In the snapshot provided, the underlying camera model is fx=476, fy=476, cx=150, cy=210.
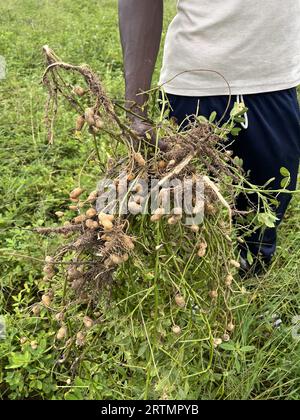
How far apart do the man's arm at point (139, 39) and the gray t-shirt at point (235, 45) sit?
247 millimetres

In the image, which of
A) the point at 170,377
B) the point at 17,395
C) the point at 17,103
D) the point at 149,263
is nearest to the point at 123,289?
the point at 149,263

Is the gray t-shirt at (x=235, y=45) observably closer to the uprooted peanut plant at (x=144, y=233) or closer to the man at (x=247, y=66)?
the man at (x=247, y=66)

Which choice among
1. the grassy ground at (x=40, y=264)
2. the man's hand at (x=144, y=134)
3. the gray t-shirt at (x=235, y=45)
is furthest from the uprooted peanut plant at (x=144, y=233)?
the gray t-shirt at (x=235, y=45)

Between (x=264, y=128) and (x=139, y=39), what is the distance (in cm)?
51

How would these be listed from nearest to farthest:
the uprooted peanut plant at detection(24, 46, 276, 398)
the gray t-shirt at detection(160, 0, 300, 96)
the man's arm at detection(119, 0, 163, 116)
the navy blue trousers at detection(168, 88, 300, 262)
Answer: the uprooted peanut plant at detection(24, 46, 276, 398), the man's arm at detection(119, 0, 163, 116), the gray t-shirt at detection(160, 0, 300, 96), the navy blue trousers at detection(168, 88, 300, 262)

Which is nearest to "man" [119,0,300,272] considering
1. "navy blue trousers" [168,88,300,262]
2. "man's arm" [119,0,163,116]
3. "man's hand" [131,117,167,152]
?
"navy blue trousers" [168,88,300,262]

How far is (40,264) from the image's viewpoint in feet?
5.67

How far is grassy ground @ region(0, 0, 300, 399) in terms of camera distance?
1319 millimetres

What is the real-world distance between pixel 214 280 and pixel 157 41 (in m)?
0.53

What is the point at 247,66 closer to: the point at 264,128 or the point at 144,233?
the point at 264,128

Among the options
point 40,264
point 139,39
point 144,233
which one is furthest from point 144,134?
point 40,264

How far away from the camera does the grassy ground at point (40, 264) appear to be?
1.32 m

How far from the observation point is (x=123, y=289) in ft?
3.08

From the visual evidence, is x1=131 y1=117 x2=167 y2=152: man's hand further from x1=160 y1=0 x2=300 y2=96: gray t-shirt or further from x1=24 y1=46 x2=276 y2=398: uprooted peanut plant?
x1=160 y1=0 x2=300 y2=96: gray t-shirt
